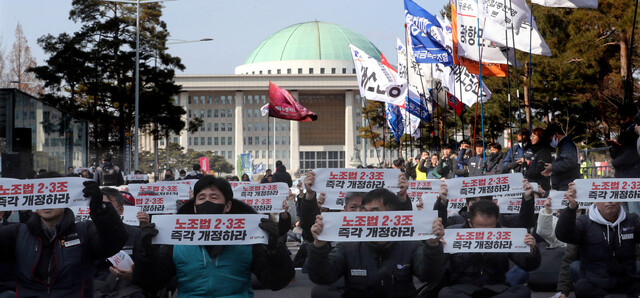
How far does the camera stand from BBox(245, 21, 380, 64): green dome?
151375mm

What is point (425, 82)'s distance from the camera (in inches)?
1143

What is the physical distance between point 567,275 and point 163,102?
34.7 m

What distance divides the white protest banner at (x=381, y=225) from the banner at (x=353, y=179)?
1.78 meters

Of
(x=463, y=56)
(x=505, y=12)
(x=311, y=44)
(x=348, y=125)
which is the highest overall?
(x=311, y=44)

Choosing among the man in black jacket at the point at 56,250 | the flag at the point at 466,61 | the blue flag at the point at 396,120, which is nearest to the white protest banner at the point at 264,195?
the man in black jacket at the point at 56,250

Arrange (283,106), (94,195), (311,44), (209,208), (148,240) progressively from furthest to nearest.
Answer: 1. (311,44)
2. (283,106)
3. (209,208)
4. (148,240)
5. (94,195)

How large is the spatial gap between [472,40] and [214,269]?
15572 mm

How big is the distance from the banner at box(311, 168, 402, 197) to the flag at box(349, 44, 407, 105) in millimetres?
16113

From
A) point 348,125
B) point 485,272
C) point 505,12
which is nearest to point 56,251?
point 485,272

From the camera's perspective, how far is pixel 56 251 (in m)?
5.39

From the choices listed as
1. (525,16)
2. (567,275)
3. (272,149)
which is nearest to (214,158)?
(272,149)

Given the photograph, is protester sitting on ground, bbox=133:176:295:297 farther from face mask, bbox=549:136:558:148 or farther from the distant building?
the distant building

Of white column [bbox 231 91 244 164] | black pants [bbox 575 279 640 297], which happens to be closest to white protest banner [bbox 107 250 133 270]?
black pants [bbox 575 279 640 297]

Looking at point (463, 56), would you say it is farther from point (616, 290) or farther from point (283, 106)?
point (616, 290)
